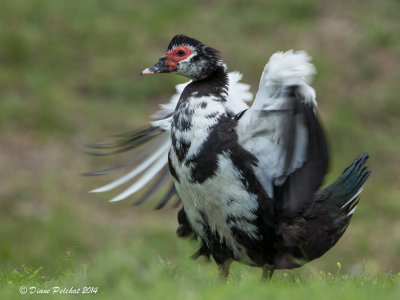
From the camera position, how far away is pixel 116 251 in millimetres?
5348

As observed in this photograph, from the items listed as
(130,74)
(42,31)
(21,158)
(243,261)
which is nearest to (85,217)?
(21,158)

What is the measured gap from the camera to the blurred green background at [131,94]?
10891mm

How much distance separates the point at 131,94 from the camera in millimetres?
13148

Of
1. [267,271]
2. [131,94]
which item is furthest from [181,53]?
[131,94]

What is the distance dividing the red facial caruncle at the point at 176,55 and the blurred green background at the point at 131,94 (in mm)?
4112

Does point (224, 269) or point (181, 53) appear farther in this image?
point (181, 53)

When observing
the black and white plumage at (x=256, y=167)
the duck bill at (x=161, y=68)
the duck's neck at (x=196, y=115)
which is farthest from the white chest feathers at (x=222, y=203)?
the duck bill at (x=161, y=68)

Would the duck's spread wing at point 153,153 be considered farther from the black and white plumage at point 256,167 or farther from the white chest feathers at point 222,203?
the white chest feathers at point 222,203

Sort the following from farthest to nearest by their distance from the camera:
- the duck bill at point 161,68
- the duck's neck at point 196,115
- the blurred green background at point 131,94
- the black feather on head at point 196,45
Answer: the blurred green background at point 131,94
the duck bill at point 161,68
the black feather on head at point 196,45
the duck's neck at point 196,115

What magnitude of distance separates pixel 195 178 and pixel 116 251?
87 centimetres

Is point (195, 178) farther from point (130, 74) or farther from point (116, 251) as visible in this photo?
point (130, 74)

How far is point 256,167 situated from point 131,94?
768 centimetres

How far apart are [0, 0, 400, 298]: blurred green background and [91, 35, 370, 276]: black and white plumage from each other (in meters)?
4.11

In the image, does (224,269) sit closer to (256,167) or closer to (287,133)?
(256,167)
